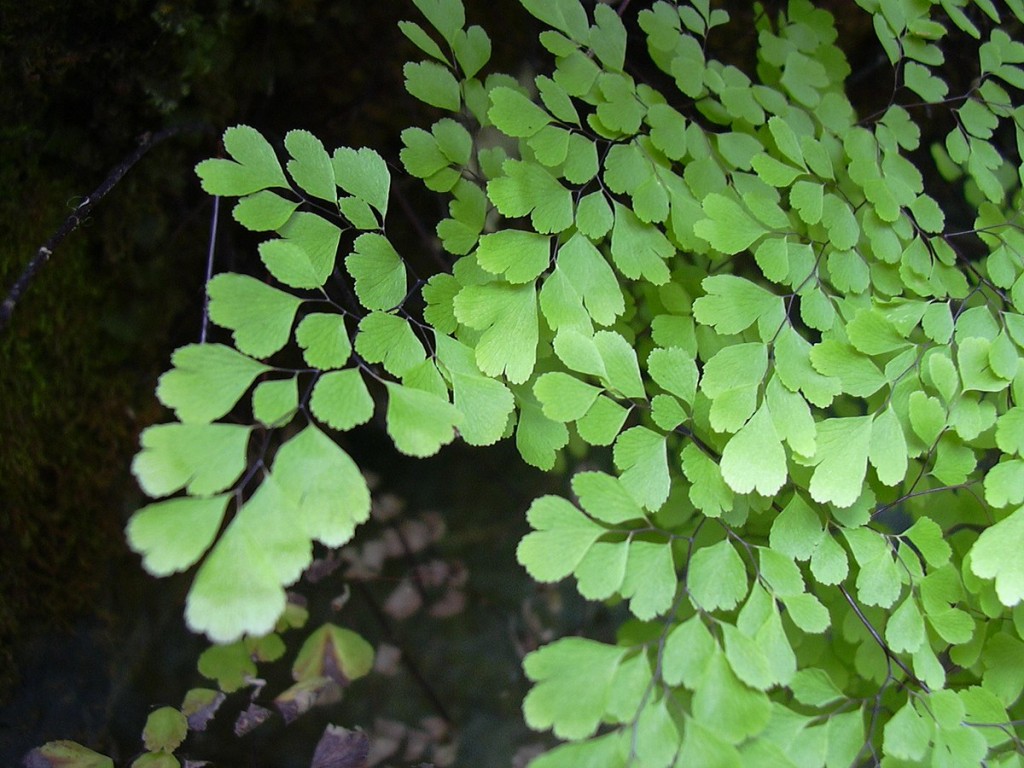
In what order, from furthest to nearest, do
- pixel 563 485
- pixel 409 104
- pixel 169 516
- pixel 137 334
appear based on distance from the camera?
pixel 563 485 < pixel 409 104 < pixel 137 334 < pixel 169 516

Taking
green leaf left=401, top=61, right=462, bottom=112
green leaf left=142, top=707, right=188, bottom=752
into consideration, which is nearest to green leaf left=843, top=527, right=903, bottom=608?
green leaf left=401, top=61, right=462, bottom=112

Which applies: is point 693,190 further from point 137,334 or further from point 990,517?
point 137,334

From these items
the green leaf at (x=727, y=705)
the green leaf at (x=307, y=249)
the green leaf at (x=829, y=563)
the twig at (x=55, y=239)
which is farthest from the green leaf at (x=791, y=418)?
the twig at (x=55, y=239)

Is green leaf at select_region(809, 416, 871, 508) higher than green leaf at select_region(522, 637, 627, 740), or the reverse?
green leaf at select_region(522, 637, 627, 740)

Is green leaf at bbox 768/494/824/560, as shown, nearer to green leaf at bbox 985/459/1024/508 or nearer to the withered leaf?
green leaf at bbox 985/459/1024/508

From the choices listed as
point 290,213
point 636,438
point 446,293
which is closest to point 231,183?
point 290,213

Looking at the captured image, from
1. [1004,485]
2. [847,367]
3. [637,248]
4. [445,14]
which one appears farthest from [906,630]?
[445,14]

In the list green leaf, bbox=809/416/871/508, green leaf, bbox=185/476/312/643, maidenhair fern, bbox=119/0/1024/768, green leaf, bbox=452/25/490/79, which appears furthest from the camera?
green leaf, bbox=452/25/490/79

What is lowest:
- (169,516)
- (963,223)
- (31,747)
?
(963,223)
